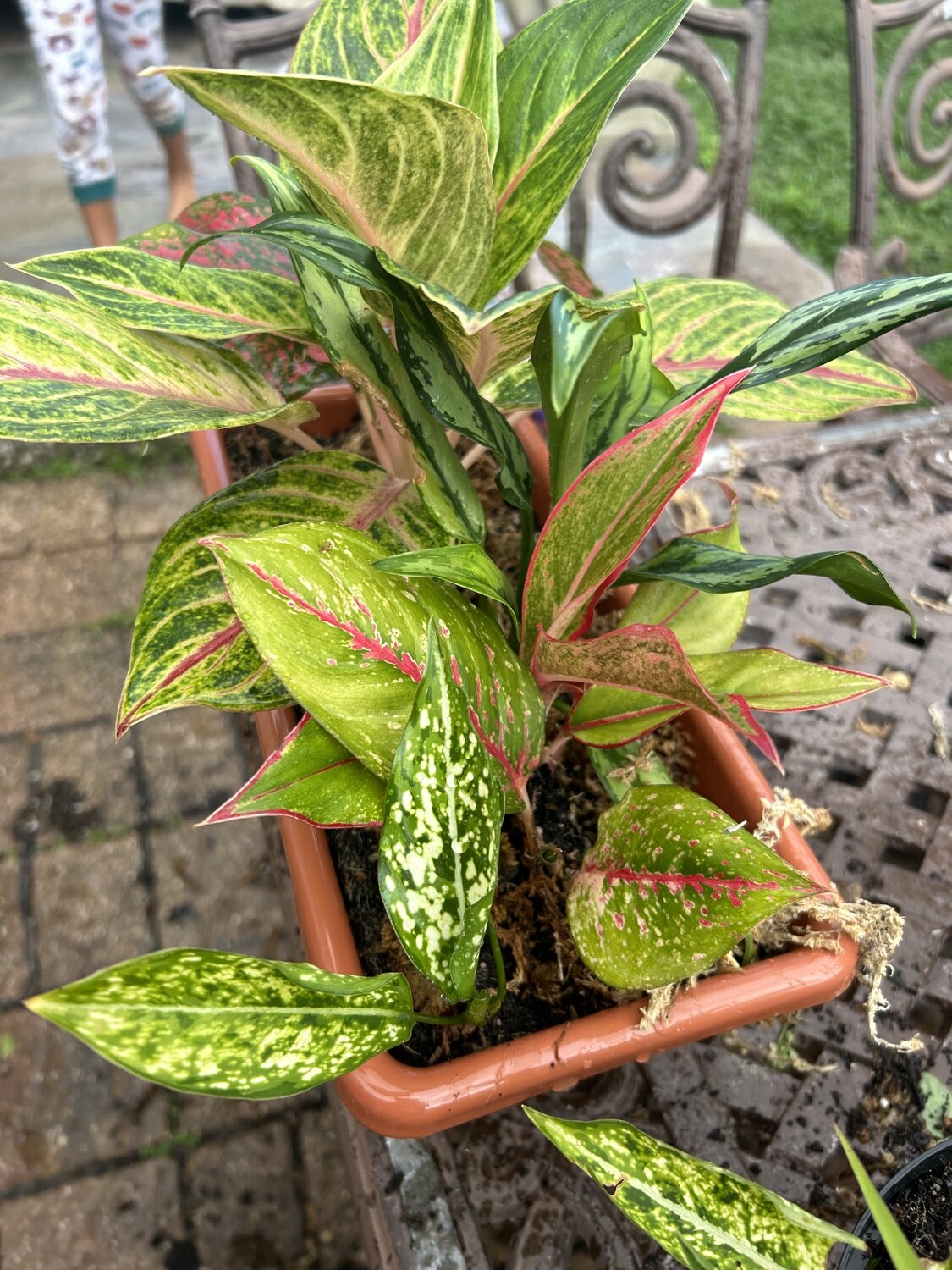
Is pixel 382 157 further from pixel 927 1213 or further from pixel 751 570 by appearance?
pixel 927 1213

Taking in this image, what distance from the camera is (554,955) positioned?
1.84 feet

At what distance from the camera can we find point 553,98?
0.51 metres

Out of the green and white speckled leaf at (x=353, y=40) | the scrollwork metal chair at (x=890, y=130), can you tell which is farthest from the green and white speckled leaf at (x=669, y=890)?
the scrollwork metal chair at (x=890, y=130)

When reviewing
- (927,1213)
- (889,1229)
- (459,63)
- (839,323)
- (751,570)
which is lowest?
(927,1213)

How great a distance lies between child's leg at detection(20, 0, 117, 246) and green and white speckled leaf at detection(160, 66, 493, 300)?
1.36 m

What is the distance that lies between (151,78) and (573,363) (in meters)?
1.72

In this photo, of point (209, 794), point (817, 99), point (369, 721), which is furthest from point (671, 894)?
point (817, 99)

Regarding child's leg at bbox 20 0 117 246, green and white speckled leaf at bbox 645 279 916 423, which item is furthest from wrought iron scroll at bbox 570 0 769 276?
child's leg at bbox 20 0 117 246

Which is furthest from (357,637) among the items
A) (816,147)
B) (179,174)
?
(816,147)

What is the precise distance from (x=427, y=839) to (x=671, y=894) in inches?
5.3

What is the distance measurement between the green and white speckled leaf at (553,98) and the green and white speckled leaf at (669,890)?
32 cm

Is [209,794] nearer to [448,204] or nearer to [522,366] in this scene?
[522,366]

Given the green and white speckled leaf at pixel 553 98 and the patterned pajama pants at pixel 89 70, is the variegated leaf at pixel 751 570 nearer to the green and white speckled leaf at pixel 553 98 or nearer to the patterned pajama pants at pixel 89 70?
the green and white speckled leaf at pixel 553 98

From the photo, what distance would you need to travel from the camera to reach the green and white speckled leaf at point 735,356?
22.9 inches
